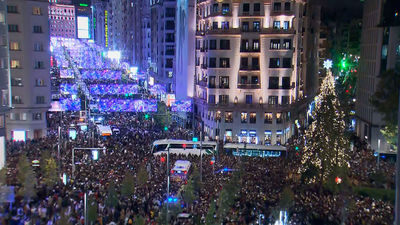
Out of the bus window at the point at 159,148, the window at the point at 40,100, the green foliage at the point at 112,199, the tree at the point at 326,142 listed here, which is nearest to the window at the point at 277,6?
the bus window at the point at 159,148

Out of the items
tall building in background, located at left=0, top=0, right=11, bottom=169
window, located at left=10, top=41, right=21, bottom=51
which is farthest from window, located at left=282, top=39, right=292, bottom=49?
tall building in background, located at left=0, top=0, right=11, bottom=169

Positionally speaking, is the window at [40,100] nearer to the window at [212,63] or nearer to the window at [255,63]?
the window at [212,63]

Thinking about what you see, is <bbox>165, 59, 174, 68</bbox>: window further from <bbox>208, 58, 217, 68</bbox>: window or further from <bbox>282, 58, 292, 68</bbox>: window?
<bbox>282, 58, 292, 68</bbox>: window

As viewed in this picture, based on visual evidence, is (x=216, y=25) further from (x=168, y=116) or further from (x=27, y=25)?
(x=27, y=25)

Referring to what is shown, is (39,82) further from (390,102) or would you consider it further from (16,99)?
(390,102)

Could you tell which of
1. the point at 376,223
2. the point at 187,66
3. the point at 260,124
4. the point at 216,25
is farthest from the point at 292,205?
the point at 187,66

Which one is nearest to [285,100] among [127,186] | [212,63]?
[212,63]
